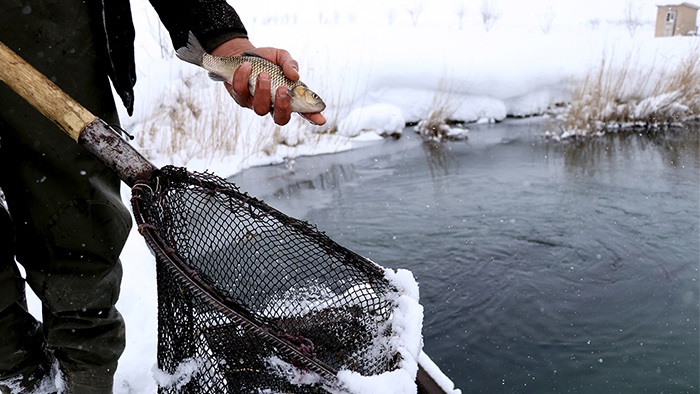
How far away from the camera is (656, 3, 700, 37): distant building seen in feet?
59.1

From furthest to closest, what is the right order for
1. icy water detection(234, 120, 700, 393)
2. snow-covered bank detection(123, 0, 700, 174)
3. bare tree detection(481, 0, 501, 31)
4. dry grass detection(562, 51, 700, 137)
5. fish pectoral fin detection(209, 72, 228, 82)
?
bare tree detection(481, 0, 501, 31)
dry grass detection(562, 51, 700, 137)
snow-covered bank detection(123, 0, 700, 174)
icy water detection(234, 120, 700, 393)
fish pectoral fin detection(209, 72, 228, 82)

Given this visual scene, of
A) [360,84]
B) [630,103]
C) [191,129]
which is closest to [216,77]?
[191,129]

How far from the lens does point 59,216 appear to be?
4.36ft

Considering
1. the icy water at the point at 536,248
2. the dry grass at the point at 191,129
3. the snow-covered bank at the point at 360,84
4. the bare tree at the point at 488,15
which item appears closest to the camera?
the icy water at the point at 536,248

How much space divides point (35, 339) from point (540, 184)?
5.05m

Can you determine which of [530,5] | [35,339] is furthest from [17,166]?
[530,5]

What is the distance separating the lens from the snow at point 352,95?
226 centimetres

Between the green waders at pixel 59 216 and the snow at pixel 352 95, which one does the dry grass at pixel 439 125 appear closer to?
the snow at pixel 352 95

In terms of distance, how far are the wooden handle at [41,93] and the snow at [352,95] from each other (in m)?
0.62

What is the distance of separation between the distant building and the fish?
20.1 m

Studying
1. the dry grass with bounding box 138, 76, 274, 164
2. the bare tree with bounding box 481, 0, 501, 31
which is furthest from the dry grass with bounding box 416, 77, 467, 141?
the bare tree with bounding box 481, 0, 501, 31

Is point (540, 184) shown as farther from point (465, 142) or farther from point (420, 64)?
point (420, 64)

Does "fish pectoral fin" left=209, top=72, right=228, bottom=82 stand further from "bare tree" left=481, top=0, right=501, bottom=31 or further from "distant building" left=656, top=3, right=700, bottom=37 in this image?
"bare tree" left=481, top=0, right=501, bottom=31

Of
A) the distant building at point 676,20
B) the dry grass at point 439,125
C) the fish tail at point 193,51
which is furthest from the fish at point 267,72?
the distant building at point 676,20
